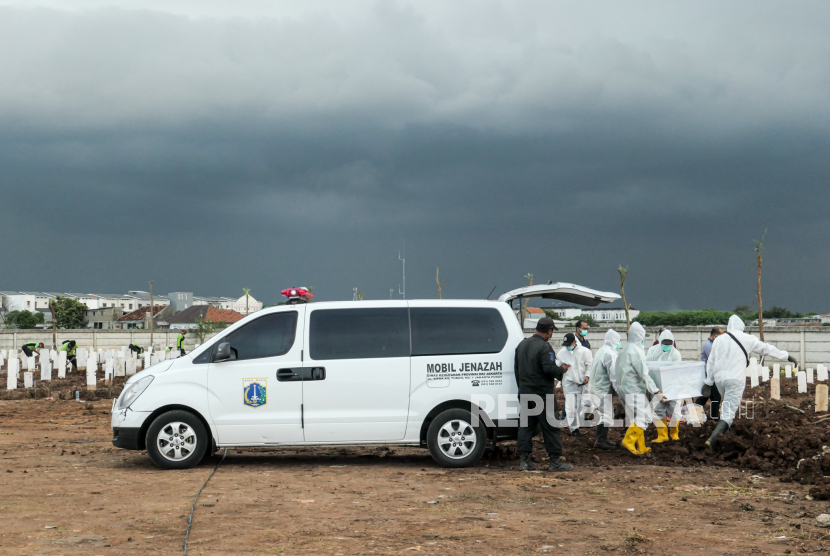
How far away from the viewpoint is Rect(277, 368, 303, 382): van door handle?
9.34 metres

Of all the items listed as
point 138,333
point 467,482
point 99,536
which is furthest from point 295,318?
point 138,333

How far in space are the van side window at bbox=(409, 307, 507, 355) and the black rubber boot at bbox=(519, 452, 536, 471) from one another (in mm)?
1292

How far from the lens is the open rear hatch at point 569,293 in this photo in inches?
444

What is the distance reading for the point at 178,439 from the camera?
933 cm

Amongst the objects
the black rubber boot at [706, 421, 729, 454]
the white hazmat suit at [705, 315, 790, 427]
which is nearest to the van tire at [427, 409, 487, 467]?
the black rubber boot at [706, 421, 729, 454]

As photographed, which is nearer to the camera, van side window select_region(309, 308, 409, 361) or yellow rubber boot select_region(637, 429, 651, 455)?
van side window select_region(309, 308, 409, 361)

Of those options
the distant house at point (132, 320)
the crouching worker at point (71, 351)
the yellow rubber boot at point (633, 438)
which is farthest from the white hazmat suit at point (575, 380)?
the distant house at point (132, 320)

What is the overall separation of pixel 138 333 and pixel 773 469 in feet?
145

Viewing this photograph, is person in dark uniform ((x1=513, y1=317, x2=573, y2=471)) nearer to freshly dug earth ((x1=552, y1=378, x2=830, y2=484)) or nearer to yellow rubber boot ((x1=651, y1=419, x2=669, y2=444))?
freshly dug earth ((x1=552, y1=378, x2=830, y2=484))

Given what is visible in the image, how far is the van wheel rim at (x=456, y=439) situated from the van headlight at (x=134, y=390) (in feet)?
11.7

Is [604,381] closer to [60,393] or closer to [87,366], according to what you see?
[60,393]

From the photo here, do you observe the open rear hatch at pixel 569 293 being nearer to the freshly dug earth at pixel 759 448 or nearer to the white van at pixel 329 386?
the white van at pixel 329 386

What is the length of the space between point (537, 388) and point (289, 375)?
9.69 feet


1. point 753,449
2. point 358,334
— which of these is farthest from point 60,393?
point 753,449
